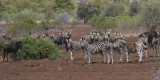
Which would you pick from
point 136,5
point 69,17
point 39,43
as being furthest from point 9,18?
point 39,43

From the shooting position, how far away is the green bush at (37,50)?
2616 cm

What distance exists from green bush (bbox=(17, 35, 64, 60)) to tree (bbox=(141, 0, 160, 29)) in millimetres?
13996

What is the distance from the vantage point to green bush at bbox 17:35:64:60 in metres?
26.2

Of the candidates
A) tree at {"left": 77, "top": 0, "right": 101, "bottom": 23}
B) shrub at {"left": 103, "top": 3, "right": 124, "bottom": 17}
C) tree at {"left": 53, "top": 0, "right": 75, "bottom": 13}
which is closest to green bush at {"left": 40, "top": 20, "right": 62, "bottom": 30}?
tree at {"left": 77, "top": 0, "right": 101, "bottom": 23}

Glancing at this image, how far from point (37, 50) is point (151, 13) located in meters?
15.5

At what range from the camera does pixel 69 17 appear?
7450 cm

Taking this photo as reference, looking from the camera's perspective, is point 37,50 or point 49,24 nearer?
point 37,50

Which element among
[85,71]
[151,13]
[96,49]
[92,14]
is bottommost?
[85,71]

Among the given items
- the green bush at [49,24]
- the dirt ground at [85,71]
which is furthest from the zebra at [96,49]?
the green bush at [49,24]

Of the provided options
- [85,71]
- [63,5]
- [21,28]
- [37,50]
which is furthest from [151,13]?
[63,5]

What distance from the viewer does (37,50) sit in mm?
26391

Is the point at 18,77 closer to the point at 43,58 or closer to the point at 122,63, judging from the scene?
the point at 122,63

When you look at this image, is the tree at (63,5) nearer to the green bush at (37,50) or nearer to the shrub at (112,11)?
the shrub at (112,11)

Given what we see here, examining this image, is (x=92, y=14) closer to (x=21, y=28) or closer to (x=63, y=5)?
(x=63, y=5)
